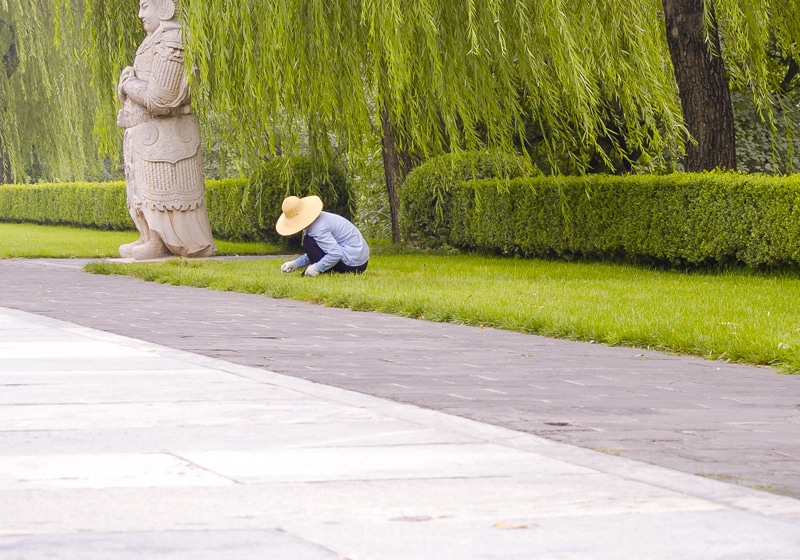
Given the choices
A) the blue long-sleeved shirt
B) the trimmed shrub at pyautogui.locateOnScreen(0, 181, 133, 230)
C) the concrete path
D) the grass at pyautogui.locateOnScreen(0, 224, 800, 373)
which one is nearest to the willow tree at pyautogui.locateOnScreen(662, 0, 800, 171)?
the grass at pyautogui.locateOnScreen(0, 224, 800, 373)

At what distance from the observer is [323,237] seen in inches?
516

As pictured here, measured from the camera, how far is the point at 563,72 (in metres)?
10.9

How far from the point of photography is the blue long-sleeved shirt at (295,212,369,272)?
13.1 m

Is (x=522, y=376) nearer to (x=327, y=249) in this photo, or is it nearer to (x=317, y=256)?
(x=327, y=249)

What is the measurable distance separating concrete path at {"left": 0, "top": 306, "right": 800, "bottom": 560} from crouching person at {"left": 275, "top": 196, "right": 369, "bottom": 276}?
746 centimetres

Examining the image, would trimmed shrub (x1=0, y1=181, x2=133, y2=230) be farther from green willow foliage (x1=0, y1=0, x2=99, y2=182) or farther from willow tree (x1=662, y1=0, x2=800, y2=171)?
willow tree (x1=662, y1=0, x2=800, y2=171)

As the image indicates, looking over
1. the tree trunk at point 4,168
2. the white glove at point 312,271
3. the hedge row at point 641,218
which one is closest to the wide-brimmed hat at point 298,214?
the white glove at point 312,271

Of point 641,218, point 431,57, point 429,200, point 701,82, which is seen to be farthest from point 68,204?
point 431,57

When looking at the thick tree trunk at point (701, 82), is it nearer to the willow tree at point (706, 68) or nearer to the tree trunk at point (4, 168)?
the willow tree at point (706, 68)

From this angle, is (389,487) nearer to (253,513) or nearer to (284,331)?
(253,513)

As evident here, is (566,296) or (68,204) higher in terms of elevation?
(68,204)

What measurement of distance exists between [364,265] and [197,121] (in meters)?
4.91

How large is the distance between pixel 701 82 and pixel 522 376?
379 inches

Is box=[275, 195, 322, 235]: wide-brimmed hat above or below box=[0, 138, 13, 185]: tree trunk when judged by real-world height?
below
